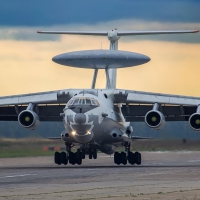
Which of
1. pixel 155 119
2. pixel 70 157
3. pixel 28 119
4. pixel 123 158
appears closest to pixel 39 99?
pixel 28 119

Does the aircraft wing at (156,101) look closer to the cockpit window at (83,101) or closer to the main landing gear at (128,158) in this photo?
the main landing gear at (128,158)

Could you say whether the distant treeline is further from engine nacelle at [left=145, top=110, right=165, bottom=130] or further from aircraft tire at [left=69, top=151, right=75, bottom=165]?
engine nacelle at [left=145, top=110, right=165, bottom=130]

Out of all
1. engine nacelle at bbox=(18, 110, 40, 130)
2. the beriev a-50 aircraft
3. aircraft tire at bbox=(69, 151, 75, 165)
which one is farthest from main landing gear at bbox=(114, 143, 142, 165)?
engine nacelle at bbox=(18, 110, 40, 130)

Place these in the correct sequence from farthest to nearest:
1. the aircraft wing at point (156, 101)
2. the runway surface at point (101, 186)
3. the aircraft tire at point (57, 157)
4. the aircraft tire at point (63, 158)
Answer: the aircraft tire at point (57, 157)
the aircraft tire at point (63, 158)
the aircraft wing at point (156, 101)
the runway surface at point (101, 186)

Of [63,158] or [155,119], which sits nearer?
[155,119]

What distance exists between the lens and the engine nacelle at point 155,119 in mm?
29719

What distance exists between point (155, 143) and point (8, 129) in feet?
24.8

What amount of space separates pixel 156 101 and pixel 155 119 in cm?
148

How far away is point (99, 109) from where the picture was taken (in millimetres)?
29562

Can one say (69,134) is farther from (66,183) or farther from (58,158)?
(66,183)

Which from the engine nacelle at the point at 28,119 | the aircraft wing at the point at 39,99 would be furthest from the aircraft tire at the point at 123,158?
the engine nacelle at the point at 28,119

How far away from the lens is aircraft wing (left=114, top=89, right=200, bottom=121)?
A: 31.0 m

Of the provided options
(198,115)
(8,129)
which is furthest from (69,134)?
(8,129)

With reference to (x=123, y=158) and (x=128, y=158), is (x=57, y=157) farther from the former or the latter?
(x=128, y=158)
